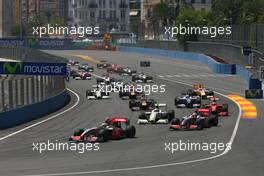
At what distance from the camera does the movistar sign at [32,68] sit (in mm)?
40531

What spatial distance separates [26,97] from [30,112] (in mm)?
1021

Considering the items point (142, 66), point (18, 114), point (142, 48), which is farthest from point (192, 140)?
point (142, 48)

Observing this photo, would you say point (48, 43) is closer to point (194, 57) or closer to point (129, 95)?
point (194, 57)

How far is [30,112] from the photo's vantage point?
42156mm

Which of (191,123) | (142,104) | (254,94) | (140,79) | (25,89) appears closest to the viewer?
(191,123)

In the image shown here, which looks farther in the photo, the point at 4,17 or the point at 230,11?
the point at 4,17

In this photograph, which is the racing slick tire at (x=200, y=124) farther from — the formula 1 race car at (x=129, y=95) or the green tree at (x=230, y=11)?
the green tree at (x=230, y=11)

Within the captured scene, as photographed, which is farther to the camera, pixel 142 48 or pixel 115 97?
pixel 142 48

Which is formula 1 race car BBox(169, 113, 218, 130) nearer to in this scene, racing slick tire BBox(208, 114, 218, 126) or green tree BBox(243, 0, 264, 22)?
racing slick tire BBox(208, 114, 218, 126)

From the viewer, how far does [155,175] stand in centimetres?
2197

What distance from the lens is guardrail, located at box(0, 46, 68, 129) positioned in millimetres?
37906

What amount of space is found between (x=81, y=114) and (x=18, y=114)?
6.09m

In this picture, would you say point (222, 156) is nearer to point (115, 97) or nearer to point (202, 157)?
point (202, 157)

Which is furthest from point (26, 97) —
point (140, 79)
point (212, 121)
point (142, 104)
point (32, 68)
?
point (140, 79)
